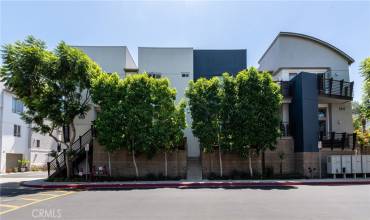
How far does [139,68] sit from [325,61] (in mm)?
15660

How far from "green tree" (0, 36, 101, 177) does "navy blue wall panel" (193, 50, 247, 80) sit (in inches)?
432

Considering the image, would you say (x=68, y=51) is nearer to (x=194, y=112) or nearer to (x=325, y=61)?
(x=194, y=112)

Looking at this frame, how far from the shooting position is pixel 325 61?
25.0 meters

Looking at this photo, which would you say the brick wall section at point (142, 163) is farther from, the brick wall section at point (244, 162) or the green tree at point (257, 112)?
the green tree at point (257, 112)

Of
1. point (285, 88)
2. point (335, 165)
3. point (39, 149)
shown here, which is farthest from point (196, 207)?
point (39, 149)

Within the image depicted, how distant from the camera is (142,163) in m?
21.0

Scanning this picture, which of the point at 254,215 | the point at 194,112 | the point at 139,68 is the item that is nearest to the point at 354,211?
the point at 254,215

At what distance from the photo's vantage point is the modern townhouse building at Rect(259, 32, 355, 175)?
21.1 meters

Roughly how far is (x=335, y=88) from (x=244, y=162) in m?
9.26

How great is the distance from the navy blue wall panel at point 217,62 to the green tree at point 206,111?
27.8 feet

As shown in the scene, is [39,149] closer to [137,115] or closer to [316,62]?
[137,115]

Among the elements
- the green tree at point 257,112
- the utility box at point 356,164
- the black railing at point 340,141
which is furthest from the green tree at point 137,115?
the utility box at point 356,164

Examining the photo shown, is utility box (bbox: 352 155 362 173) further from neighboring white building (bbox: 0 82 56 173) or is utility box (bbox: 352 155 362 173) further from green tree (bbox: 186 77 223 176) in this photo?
neighboring white building (bbox: 0 82 56 173)

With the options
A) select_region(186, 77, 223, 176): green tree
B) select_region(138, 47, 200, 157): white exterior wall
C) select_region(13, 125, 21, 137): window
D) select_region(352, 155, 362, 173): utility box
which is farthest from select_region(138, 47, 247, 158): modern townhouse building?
select_region(13, 125, 21, 137): window
